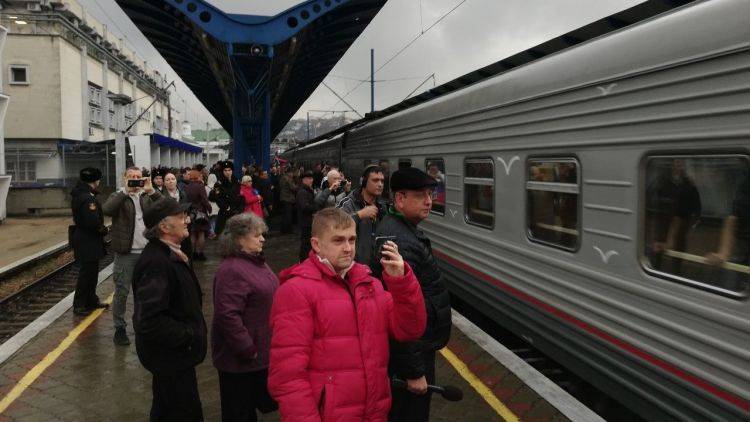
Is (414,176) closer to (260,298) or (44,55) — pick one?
(260,298)

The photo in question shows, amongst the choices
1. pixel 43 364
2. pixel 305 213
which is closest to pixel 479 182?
pixel 305 213

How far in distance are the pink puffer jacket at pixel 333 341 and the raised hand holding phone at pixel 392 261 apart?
35 millimetres

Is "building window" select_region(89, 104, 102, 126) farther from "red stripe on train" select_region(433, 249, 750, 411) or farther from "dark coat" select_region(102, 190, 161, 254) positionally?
"red stripe on train" select_region(433, 249, 750, 411)

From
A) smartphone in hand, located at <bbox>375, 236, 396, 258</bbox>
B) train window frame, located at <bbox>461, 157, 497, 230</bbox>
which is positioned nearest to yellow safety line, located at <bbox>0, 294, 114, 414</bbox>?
smartphone in hand, located at <bbox>375, 236, 396, 258</bbox>

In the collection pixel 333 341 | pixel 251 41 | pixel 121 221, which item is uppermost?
pixel 251 41

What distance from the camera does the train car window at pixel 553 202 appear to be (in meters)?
4.49

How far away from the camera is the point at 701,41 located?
10.6 feet

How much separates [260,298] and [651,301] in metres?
2.36

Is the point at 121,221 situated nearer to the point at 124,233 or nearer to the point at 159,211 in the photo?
the point at 124,233

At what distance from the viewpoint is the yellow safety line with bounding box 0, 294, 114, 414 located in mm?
4586

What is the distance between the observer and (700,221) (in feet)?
10.8

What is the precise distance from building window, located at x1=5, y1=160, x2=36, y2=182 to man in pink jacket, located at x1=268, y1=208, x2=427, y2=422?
102ft

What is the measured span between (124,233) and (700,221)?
4.98 meters

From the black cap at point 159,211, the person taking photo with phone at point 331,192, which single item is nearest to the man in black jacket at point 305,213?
the person taking photo with phone at point 331,192
